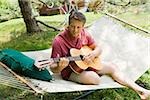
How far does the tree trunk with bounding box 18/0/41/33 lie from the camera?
15.7 ft

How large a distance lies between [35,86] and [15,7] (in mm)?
3537

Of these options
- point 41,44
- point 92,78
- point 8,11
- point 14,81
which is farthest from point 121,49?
point 8,11

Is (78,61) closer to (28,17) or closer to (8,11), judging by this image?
(28,17)

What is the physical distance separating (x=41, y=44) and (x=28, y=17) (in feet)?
1.20

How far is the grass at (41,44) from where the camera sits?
3.62 metres

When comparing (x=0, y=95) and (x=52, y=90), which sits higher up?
(x=52, y=90)

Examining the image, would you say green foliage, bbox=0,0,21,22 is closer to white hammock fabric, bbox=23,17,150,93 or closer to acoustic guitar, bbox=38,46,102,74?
white hammock fabric, bbox=23,17,150,93

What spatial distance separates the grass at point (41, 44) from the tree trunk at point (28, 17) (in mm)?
80

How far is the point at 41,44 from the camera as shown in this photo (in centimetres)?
474

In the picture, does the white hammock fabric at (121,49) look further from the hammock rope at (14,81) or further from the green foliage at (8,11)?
the green foliage at (8,11)

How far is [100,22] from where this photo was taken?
405 centimetres

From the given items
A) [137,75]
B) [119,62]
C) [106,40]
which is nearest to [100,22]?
[106,40]

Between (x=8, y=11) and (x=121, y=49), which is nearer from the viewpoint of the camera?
(x=121, y=49)

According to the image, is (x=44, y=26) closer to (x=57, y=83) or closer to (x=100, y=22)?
(x=100, y=22)
